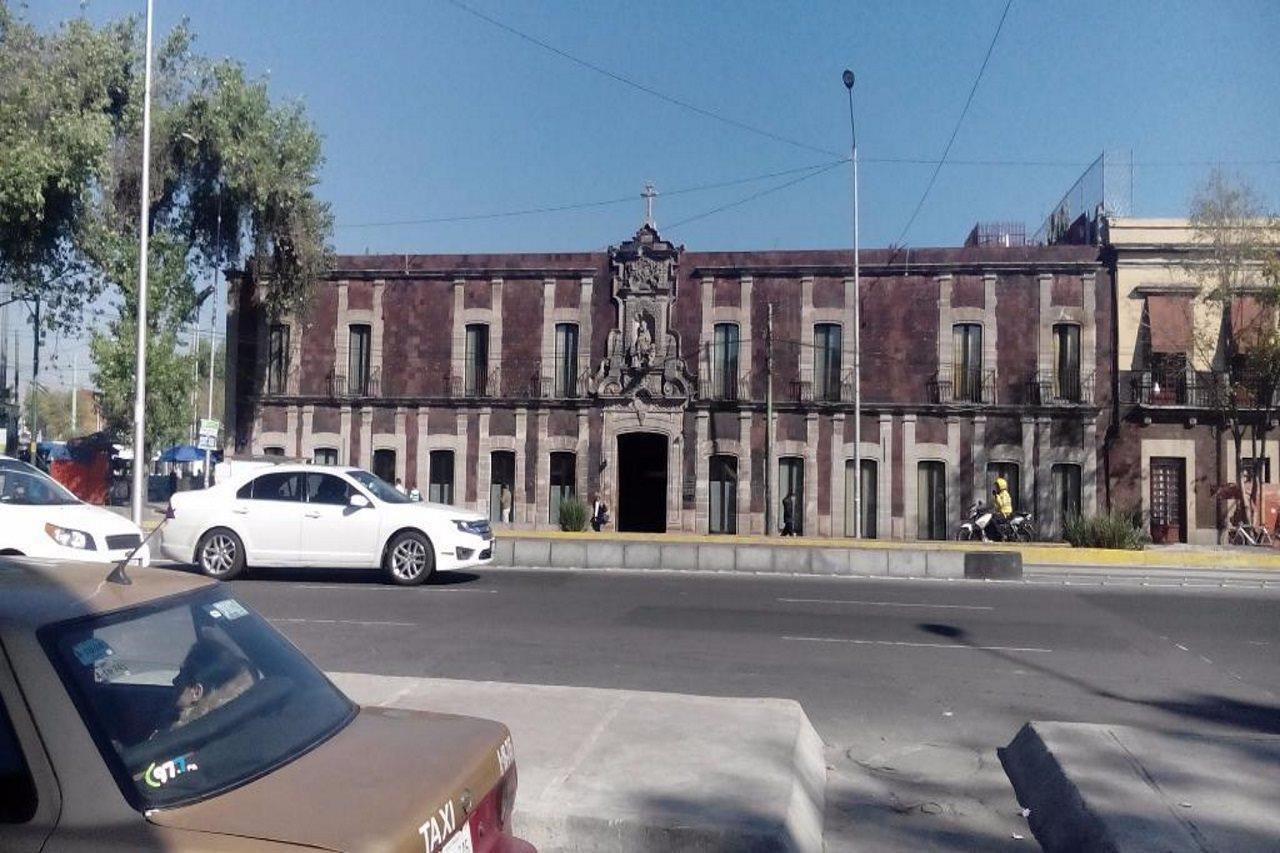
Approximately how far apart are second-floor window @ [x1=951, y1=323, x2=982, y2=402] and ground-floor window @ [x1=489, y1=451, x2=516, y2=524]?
1407 cm

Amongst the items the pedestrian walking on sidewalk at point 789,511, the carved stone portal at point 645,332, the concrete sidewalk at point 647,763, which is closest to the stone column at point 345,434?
the carved stone portal at point 645,332

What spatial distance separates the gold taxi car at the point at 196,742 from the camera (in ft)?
9.03

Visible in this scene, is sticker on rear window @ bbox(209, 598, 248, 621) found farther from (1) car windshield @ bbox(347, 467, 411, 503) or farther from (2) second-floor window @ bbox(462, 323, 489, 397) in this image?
(2) second-floor window @ bbox(462, 323, 489, 397)

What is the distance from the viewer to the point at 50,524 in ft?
36.8

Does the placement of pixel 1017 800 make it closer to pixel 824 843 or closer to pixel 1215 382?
pixel 824 843

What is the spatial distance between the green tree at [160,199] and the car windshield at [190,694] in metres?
24.3

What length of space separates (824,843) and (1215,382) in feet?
99.3

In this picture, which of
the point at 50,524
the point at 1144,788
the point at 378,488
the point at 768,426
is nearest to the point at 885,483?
the point at 768,426

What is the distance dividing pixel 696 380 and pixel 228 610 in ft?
101

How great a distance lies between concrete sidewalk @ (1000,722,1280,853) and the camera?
5059 millimetres

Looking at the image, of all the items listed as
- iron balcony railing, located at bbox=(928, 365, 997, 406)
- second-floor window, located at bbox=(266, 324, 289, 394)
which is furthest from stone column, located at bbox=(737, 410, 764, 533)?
second-floor window, located at bbox=(266, 324, 289, 394)

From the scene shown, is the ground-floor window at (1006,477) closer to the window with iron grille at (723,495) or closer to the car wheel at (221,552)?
the window with iron grille at (723,495)

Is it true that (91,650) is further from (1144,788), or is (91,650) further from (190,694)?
(1144,788)

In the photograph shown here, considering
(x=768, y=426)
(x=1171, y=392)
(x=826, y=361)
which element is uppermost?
(x=826, y=361)
